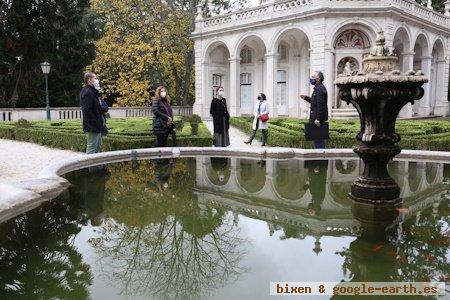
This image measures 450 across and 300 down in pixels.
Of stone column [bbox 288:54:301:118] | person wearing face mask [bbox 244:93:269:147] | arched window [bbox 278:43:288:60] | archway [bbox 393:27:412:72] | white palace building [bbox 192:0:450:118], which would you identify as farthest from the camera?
arched window [bbox 278:43:288:60]

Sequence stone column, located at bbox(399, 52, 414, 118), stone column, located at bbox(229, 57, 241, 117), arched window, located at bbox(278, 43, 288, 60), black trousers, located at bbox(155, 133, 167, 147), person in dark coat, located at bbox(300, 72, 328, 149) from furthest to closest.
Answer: arched window, located at bbox(278, 43, 288, 60), stone column, located at bbox(229, 57, 241, 117), stone column, located at bbox(399, 52, 414, 118), black trousers, located at bbox(155, 133, 167, 147), person in dark coat, located at bbox(300, 72, 328, 149)

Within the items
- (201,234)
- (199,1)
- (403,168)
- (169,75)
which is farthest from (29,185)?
(199,1)

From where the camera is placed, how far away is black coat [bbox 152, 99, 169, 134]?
9242 mm

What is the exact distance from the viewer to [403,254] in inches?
132

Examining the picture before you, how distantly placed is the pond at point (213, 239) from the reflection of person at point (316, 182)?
0.09ft

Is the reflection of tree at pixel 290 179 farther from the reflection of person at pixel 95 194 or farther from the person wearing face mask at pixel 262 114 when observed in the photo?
the person wearing face mask at pixel 262 114

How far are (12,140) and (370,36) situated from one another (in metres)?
17.2

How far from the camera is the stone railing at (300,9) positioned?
69.5 feet

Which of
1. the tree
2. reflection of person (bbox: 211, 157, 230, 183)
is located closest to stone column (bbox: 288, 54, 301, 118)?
the tree

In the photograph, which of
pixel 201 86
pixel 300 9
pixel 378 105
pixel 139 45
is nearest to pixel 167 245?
pixel 378 105

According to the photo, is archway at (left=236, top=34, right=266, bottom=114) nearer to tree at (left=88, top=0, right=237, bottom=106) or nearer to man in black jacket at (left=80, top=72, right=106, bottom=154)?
tree at (left=88, top=0, right=237, bottom=106)

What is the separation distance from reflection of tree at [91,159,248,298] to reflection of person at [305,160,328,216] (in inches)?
39.5

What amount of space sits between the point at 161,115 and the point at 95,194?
13.2 feet

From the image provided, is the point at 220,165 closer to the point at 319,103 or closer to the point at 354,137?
the point at 319,103
